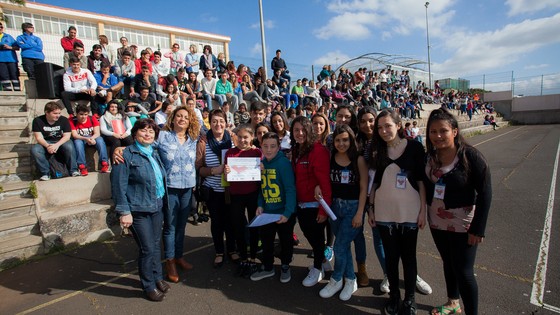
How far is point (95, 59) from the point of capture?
8.15 meters

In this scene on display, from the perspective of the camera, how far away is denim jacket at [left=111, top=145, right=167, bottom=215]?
Answer: 3.05 metres

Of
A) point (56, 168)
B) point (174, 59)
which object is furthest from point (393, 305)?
point (174, 59)

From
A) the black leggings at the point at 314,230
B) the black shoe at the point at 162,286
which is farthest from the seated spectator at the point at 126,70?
the black leggings at the point at 314,230

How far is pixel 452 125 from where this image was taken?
8.45 ft

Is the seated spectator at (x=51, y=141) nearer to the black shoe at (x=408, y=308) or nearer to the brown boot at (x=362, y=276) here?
the brown boot at (x=362, y=276)

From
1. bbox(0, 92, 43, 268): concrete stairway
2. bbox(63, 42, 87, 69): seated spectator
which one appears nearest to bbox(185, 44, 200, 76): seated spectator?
bbox(63, 42, 87, 69): seated spectator

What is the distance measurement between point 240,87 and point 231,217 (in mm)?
8349

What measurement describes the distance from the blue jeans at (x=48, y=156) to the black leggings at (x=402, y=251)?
5744 mm

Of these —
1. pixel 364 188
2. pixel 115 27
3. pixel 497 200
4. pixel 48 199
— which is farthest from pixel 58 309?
pixel 115 27

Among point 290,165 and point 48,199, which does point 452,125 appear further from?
point 48,199

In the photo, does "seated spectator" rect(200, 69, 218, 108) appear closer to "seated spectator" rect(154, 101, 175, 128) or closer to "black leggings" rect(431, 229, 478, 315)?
"seated spectator" rect(154, 101, 175, 128)

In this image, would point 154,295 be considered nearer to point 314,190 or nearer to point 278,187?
point 278,187

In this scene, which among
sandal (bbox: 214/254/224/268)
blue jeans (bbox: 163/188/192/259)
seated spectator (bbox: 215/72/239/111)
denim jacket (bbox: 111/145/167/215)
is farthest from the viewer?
seated spectator (bbox: 215/72/239/111)

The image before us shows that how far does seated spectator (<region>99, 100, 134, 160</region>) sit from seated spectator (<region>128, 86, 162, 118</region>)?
1243 millimetres
